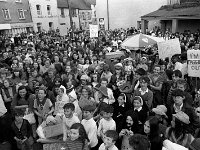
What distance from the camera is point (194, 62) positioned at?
5.17 metres

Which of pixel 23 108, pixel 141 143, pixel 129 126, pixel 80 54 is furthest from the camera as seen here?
pixel 80 54

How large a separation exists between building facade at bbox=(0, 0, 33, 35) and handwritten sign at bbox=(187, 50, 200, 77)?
2449cm

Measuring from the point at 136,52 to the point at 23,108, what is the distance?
22.5 feet

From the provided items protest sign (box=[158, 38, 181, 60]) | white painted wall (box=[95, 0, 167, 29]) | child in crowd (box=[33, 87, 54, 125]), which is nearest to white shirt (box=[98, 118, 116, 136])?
child in crowd (box=[33, 87, 54, 125])

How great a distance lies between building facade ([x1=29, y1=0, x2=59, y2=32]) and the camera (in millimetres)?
30078

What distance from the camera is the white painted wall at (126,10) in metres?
31.4

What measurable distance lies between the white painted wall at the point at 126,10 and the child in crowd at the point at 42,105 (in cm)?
2981

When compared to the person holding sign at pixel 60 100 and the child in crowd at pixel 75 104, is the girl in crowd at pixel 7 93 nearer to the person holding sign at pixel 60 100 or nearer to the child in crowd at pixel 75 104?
the person holding sign at pixel 60 100

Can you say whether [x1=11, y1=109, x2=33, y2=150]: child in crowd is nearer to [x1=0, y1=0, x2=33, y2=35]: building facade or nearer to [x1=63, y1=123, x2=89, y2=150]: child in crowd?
[x1=63, y1=123, x2=89, y2=150]: child in crowd

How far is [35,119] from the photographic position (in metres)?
4.65

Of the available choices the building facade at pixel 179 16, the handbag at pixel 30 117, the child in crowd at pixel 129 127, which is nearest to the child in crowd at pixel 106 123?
the child in crowd at pixel 129 127

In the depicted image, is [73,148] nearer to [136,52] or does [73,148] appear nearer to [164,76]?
[164,76]

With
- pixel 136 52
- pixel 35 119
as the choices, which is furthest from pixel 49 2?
pixel 35 119

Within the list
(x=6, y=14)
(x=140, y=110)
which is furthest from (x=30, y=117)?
(x=6, y=14)
